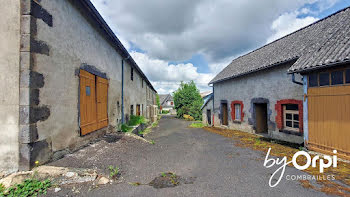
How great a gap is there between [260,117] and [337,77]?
5.62 metres

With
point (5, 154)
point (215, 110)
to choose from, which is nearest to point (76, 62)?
point (5, 154)

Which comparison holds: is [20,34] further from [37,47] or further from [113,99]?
[113,99]

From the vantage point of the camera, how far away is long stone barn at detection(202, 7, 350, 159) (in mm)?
4910

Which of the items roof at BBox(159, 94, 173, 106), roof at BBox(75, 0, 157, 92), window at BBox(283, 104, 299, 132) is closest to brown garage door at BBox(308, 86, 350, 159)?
window at BBox(283, 104, 299, 132)

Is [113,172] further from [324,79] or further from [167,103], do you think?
[167,103]

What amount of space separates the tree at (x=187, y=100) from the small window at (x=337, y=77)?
25.7 metres

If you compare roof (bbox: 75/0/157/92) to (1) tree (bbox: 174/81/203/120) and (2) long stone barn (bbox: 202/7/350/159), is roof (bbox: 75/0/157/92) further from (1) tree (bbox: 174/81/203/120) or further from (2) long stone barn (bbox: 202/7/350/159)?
(1) tree (bbox: 174/81/203/120)

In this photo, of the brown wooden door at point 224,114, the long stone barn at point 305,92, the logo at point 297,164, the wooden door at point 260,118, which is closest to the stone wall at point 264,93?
the long stone barn at point 305,92

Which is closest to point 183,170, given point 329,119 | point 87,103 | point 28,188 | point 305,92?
point 28,188

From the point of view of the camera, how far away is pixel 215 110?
15.7 metres

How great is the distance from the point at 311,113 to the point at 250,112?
16.2ft

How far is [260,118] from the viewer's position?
10297mm

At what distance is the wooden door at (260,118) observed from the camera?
10.2m

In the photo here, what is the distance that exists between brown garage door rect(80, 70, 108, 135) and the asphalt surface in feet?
2.36
